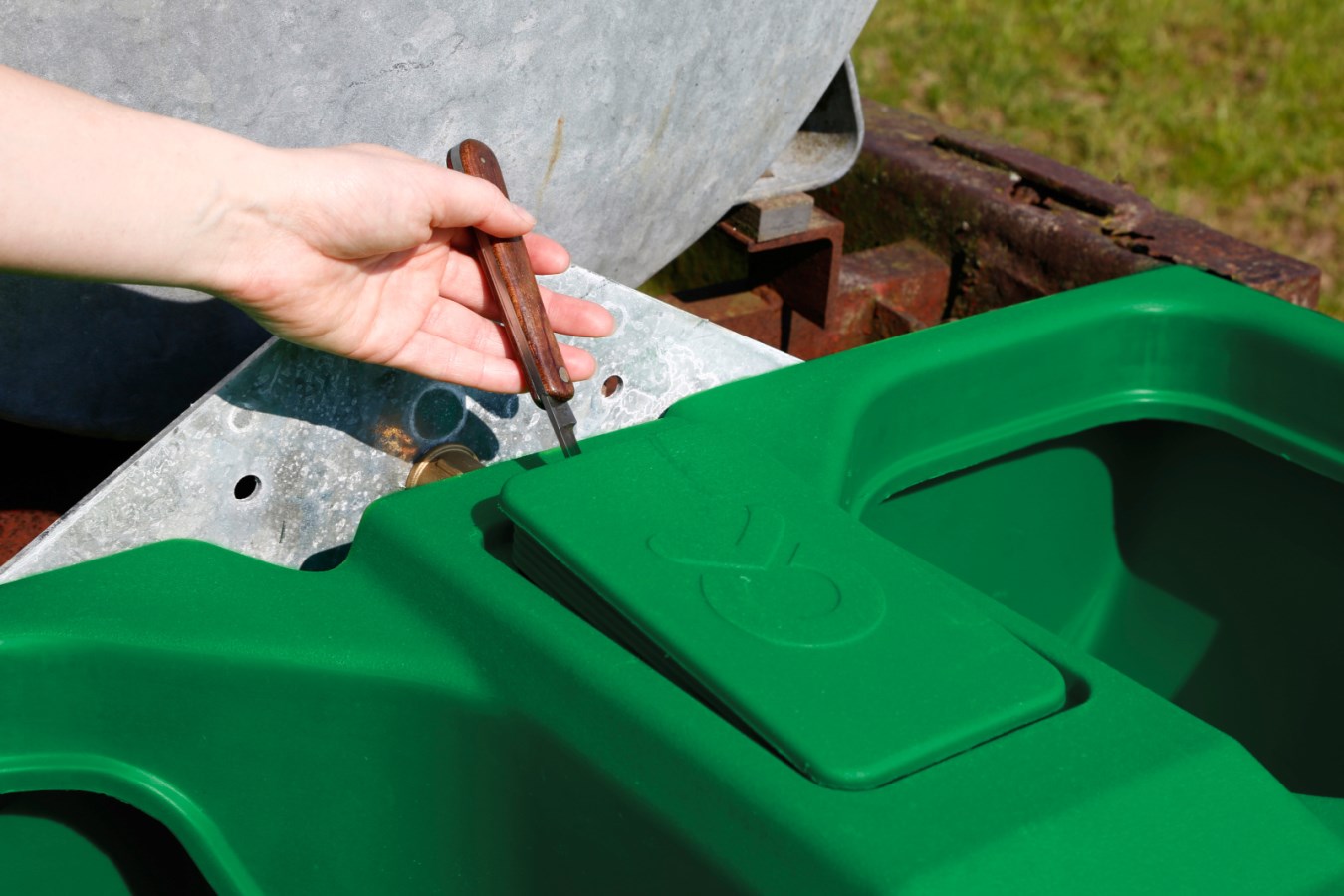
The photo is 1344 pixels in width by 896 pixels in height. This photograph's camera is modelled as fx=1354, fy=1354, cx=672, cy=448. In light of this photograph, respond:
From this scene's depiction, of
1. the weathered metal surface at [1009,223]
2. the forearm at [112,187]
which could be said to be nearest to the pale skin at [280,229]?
the forearm at [112,187]

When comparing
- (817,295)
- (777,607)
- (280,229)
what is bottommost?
(817,295)

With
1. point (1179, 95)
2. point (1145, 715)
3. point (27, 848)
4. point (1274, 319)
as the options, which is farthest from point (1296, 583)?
point (1179, 95)

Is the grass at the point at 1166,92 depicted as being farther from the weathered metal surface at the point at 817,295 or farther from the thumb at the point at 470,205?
the thumb at the point at 470,205

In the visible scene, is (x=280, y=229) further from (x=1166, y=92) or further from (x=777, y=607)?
(x=1166, y=92)

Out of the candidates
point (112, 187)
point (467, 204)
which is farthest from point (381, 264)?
point (112, 187)

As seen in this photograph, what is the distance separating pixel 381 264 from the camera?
3.49 ft

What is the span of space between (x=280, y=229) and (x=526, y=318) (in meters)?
0.19

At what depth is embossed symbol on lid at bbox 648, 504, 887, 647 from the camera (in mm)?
737

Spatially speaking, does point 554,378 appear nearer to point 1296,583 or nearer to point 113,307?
point 113,307

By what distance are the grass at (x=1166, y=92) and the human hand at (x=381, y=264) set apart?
6.82 feet

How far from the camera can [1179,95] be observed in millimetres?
3193

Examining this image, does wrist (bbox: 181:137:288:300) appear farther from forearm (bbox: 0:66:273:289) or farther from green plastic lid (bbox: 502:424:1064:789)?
green plastic lid (bbox: 502:424:1064:789)

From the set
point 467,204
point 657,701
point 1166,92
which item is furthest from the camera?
point 1166,92

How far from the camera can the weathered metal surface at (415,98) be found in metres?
1.06
